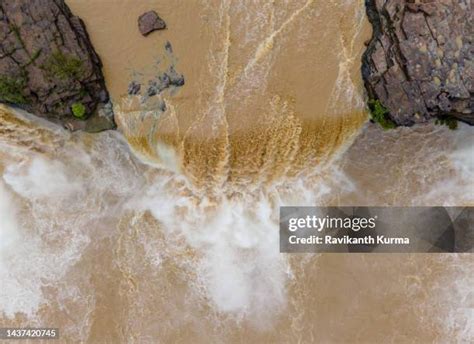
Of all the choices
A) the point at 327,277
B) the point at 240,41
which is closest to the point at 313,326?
the point at 327,277

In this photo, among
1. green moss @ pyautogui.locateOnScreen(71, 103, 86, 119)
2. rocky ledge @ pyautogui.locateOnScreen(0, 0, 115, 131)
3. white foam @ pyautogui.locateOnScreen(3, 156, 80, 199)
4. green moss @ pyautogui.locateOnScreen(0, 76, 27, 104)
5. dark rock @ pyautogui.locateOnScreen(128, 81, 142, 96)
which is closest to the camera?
rocky ledge @ pyautogui.locateOnScreen(0, 0, 115, 131)

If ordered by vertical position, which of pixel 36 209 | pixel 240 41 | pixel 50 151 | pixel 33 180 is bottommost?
pixel 36 209

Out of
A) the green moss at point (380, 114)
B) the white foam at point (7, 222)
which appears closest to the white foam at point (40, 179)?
the white foam at point (7, 222)

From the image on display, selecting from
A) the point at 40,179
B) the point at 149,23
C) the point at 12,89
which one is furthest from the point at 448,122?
the point at 12,89

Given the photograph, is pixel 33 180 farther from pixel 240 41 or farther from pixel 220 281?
pixel 240 41

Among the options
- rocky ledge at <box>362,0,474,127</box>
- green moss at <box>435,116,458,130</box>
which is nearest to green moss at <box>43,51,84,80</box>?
rocky ledge at <box>362,0,474,127</box>

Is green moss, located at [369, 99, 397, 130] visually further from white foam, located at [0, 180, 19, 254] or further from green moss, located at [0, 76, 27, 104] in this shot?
white foam, located at [0, 180, 19, 254]

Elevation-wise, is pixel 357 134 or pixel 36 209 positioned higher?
pixel 357 134
